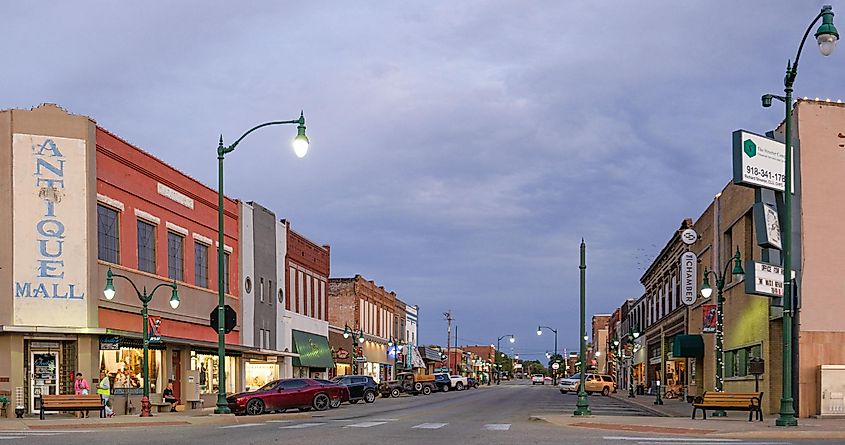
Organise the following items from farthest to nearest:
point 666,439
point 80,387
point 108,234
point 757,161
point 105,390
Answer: point 108,234 → point 105,390 → point 80,387 → point 757,161 → point 666,439

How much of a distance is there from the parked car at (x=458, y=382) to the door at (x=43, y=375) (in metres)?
49.1

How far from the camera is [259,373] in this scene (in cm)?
5728

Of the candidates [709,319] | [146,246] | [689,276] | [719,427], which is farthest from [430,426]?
[689,276]

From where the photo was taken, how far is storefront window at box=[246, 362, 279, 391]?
5553 cm

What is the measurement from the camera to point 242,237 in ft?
176

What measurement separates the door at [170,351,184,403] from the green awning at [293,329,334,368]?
60.4 feet

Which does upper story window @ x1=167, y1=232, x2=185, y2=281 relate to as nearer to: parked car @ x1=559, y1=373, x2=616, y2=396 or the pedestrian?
the pedestrian

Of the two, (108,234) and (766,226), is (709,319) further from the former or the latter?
(108,234)

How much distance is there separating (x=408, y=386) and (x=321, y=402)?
29436 mm

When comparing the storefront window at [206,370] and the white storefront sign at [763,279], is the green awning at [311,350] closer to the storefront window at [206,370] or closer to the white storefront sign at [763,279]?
the storefront window at [206,370]

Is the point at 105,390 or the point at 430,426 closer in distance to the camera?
the point at 430,426

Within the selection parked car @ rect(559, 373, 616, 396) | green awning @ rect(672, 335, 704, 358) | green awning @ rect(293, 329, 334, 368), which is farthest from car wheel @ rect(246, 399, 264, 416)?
parked car @ rect(559, 373, 616, 396)

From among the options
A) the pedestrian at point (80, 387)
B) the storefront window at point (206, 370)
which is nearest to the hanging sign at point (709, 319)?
the storefront window at point (206, 370)

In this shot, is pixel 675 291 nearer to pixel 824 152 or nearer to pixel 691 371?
pixel 691 371
